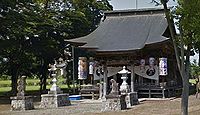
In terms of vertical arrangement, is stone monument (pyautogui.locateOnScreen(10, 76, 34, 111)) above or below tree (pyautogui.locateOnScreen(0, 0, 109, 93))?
below

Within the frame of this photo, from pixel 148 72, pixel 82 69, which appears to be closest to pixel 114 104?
pixel 148 72

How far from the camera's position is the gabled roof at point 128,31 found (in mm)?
23906

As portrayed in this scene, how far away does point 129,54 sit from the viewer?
78.5ft

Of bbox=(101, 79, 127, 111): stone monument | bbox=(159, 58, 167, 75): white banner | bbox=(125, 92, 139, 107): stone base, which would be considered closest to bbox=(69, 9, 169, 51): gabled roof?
bbox=(159, 58, 167, 75): white banner

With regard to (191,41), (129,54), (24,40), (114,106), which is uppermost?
(24,40)

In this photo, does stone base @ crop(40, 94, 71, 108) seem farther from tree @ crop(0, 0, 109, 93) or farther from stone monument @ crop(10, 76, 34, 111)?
tree @ crop(0, 0, 109, 93)

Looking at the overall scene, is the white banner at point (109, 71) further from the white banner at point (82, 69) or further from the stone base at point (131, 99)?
the stone base at point (131, 99)

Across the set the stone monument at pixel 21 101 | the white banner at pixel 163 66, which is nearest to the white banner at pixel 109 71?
the white banner at pixel 163 66

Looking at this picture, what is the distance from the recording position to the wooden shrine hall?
23.8m

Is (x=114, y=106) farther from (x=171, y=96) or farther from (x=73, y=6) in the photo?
(x=73, y=6)

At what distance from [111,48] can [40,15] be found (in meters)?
9.36

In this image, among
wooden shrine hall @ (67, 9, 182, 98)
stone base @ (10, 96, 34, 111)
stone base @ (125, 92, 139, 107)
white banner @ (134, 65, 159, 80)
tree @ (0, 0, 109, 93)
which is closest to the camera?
stone base @ (10, 96, 34, 111)

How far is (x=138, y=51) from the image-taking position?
23.3 m

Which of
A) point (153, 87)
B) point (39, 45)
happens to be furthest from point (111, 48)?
point (39, 45)
